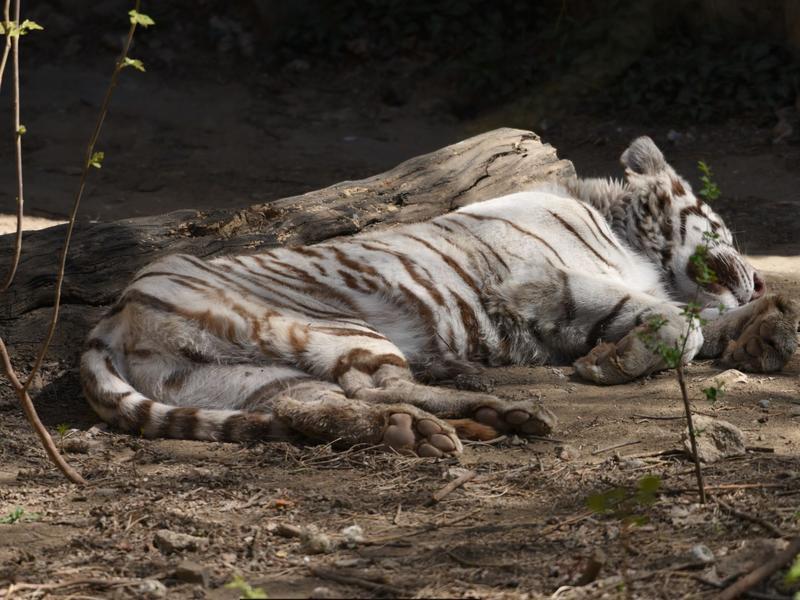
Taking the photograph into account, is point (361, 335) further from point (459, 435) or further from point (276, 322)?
point (459, 435)

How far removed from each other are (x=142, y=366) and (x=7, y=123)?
6.11 m

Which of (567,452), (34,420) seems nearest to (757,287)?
(567,452)

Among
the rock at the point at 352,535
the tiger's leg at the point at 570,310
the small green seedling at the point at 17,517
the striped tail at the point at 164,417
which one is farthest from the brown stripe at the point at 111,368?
the tiger's leg at the point at 570,310

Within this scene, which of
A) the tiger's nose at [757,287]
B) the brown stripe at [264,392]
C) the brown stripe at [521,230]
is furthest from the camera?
the tiger's nose at [757,287]

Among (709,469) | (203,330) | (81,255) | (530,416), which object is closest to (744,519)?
(709,469)

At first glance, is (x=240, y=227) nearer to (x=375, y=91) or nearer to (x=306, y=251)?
(x=306, y=251)

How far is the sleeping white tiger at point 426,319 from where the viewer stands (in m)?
3.38

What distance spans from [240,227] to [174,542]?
7.53 feet

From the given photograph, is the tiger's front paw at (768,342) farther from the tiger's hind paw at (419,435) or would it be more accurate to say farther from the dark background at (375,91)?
the dark background at (375,91)

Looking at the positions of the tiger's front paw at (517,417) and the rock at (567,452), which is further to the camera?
the tiger's front paw at (517,417)

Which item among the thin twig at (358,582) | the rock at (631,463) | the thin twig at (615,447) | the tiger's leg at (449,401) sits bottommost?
the thin twig at (358,582)

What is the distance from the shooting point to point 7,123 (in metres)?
8.90

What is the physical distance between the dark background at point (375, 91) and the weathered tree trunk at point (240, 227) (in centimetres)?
224

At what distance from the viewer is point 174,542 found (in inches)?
98.0
